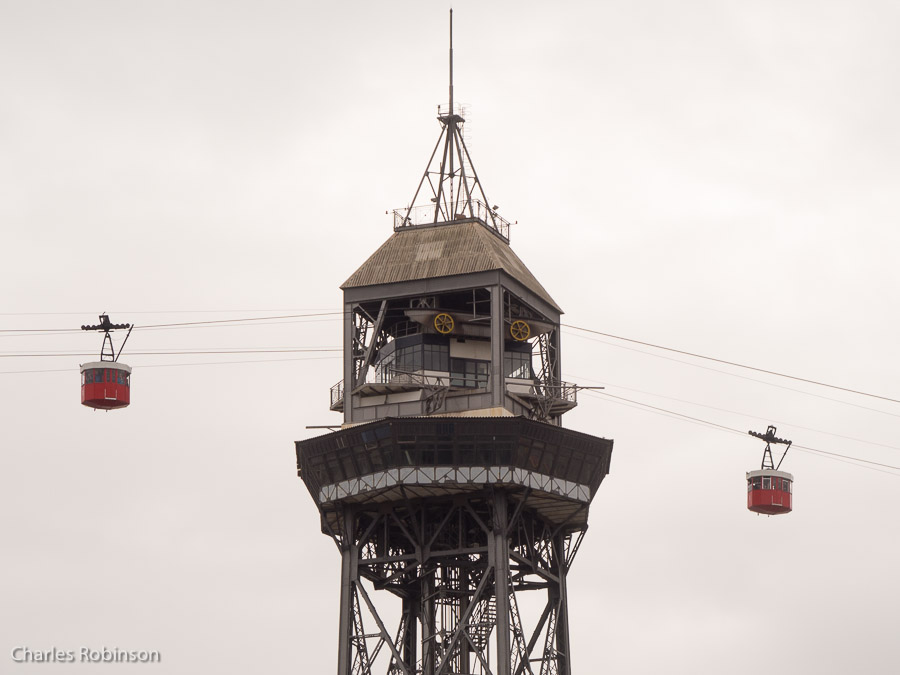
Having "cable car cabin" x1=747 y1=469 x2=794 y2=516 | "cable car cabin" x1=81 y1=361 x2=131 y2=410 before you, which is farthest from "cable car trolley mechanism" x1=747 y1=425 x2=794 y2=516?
"cable car cabin" x1=81 y1=361 x2=131 y2=410

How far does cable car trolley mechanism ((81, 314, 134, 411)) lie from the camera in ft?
390

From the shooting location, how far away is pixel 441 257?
143500mm

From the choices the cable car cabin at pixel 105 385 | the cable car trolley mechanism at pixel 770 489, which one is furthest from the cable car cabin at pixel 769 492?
the cable car cabin at pixel 105 385

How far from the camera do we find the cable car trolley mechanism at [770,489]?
135 meters

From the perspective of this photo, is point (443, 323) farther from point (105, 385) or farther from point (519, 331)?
point (105, 385)

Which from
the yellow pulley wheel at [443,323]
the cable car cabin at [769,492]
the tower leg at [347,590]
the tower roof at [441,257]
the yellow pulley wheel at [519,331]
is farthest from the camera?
the yellow pulley wheel at [519,331]

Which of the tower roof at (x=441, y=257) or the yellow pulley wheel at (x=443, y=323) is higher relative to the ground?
the tower roof at (x=441, y=257)

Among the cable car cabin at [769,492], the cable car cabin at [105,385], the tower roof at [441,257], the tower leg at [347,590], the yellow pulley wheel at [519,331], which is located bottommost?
the tower leg at [347,590]

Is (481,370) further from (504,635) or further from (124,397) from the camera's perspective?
(124,397)

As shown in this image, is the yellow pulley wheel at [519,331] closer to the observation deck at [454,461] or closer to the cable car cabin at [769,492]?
the observation deck at [454,461]

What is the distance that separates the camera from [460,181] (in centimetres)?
15112

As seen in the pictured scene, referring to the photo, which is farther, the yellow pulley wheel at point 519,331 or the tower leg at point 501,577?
the yellow pulley wheel at point 519,331

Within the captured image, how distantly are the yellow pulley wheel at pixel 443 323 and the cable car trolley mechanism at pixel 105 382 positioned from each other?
87.0 feet

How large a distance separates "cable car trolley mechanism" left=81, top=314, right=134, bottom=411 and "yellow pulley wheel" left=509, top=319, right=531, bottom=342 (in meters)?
30.2
